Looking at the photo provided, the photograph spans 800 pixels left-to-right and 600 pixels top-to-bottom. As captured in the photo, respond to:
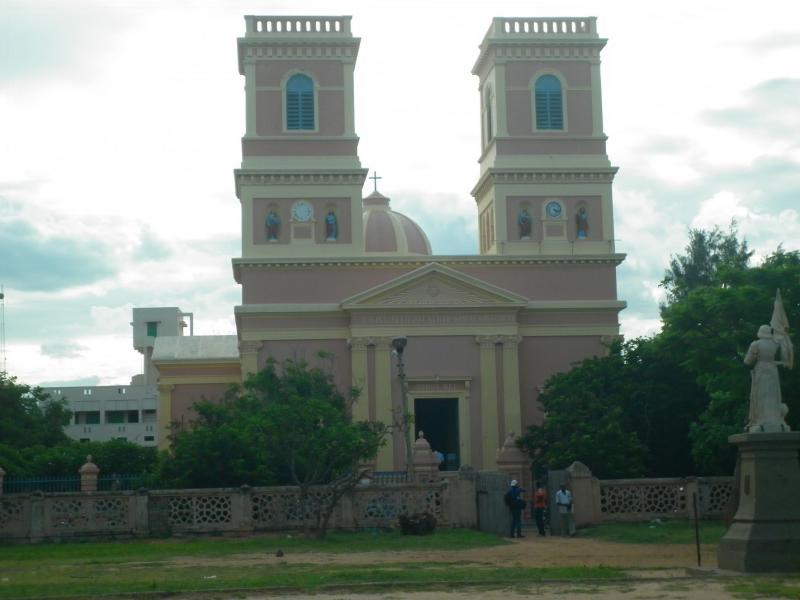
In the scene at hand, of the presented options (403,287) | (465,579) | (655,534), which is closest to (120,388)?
(403,287)

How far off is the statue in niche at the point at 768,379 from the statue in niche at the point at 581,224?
31.6 metres

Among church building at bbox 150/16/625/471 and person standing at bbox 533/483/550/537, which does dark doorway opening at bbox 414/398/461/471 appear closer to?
church building at bbox 150/16/625/471

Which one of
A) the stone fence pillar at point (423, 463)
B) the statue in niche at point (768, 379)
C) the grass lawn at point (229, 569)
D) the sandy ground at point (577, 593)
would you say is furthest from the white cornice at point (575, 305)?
the sandy ground at point (577, 593)

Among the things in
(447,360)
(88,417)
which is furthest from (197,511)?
(88,417)

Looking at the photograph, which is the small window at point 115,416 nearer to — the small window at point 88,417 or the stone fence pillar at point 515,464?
the small window at point 88,417

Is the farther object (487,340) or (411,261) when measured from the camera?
(411,261)

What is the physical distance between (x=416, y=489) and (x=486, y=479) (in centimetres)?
205

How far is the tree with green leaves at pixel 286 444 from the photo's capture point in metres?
33.9

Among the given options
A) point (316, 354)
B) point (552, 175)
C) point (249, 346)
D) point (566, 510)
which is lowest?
point (566, 510)

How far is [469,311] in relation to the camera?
50531 mm

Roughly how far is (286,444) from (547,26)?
26215mm

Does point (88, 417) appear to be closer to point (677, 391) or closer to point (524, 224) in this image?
point (524, 224)

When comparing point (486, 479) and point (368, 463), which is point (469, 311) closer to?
point (368, 463)

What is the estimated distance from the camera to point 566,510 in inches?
1341
